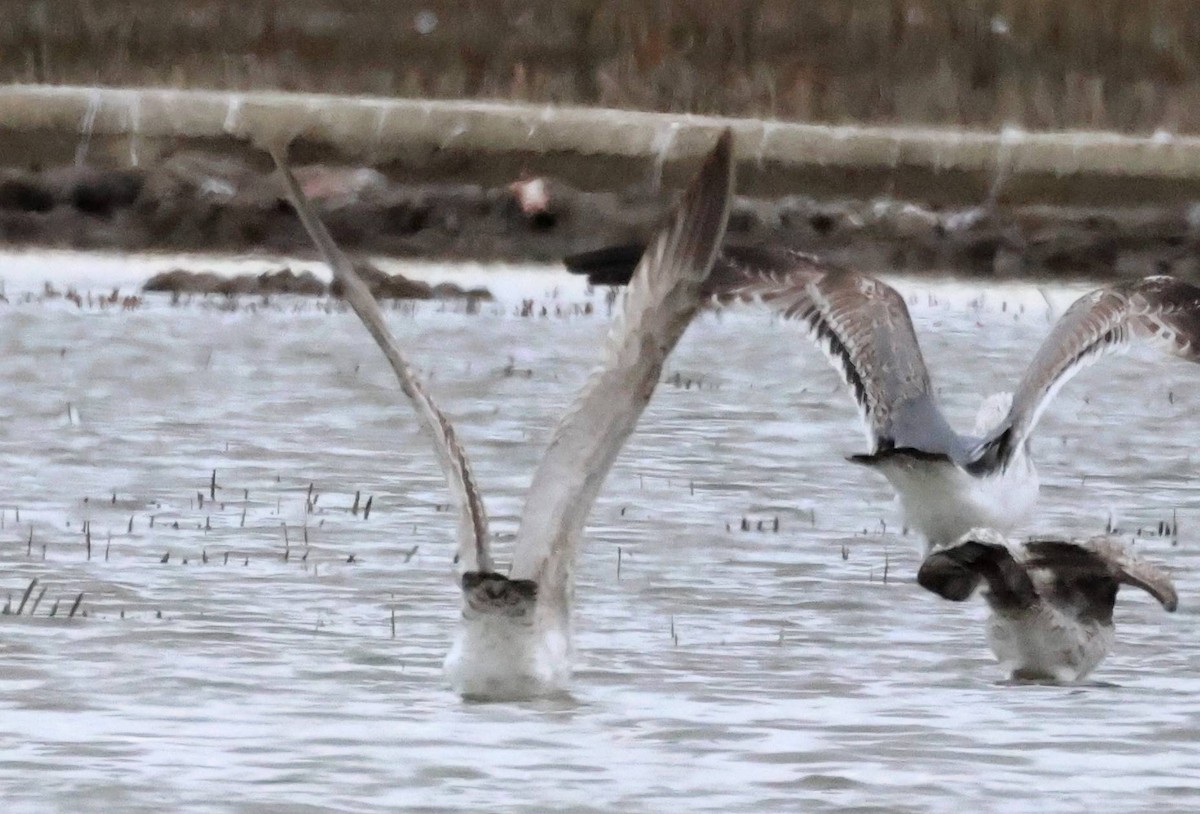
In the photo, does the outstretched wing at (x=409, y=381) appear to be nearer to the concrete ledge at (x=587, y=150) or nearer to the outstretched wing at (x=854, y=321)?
the outstretched wing at (x=854, y=321)

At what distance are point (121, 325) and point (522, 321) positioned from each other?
2736mm

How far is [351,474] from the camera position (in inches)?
446

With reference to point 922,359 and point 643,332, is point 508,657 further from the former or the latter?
point 922,359

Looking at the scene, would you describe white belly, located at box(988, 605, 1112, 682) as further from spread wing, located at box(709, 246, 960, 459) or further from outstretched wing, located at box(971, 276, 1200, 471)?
outstretched wing, located at box(971, 276, 1200, 471)

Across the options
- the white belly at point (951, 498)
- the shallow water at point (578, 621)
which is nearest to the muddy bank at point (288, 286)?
the shallow water at point (578, 621)

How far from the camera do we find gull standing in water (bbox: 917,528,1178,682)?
735 cm

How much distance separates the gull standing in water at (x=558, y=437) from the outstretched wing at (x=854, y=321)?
2.05 m

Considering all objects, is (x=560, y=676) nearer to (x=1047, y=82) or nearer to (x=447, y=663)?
(x=447, y=663)

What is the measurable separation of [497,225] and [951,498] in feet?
49.8

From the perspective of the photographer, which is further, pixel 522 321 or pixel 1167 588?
pixel 522 321

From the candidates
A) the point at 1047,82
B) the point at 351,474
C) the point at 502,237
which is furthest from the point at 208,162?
the point at 351,474

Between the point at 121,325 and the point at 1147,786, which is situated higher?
the point at 121,325

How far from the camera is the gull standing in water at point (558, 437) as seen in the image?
6477 millimetres

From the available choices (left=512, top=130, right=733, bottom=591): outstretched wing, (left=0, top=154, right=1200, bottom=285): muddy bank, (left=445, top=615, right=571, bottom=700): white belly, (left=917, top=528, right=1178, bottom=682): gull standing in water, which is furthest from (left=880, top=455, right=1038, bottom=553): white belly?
(left=0, top=154, right=1200, bottom=285): muddy bank
